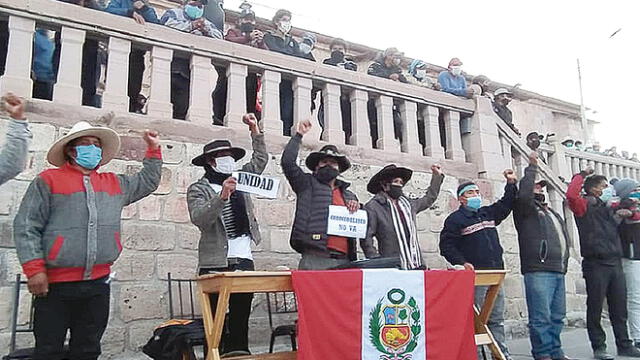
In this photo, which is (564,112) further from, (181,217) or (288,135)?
(181,217)

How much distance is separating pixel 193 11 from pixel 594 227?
4376 millimetres

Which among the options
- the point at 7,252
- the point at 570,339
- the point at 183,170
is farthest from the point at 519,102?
the point at 7,252

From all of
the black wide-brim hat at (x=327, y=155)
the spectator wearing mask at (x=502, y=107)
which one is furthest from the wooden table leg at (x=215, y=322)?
the spectator wearing mask at (x=502, y=107)

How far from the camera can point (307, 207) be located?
3996mm

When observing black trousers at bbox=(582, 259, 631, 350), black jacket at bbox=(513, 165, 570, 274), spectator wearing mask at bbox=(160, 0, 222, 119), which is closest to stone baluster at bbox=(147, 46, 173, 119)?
spectator wearing mask at bbox=(160, 0, 222, 119)

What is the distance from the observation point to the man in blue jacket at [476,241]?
4.50 m

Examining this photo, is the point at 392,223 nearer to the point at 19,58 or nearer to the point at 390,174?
the point at 390,174

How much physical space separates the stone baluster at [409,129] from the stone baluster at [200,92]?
7.49ft

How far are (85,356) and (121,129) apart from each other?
2.11m

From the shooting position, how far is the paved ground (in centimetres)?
489

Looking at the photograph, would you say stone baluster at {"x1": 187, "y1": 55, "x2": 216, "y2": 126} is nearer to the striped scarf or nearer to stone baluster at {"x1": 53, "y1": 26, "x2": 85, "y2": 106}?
stone baluster at {"x1": 53, "y1": 26, "x2": 85, "y2": 106}

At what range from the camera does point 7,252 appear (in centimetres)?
388

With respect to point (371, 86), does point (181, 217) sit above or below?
below

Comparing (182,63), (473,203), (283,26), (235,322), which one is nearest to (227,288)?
(235,322)
